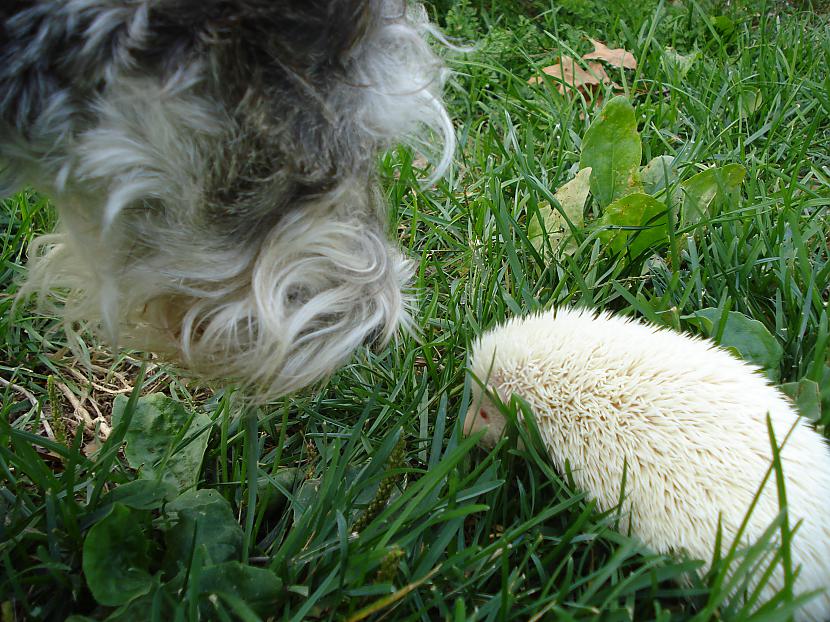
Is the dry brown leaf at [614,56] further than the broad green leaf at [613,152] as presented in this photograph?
Yes

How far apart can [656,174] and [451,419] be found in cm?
140

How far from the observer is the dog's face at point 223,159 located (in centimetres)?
147

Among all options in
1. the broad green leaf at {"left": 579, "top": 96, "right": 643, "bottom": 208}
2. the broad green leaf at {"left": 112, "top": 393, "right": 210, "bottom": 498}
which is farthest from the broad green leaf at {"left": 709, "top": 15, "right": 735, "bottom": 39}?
the broad green leaf at {"left": 112, "top": 393, "right": 210, "bottom": 498}

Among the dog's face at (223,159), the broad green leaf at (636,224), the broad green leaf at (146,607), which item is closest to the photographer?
the dog's face at (223,159)

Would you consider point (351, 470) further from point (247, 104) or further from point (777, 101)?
point (777, 101)

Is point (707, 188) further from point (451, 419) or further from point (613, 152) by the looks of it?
point (451, 419)

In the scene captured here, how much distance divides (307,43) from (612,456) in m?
1.08

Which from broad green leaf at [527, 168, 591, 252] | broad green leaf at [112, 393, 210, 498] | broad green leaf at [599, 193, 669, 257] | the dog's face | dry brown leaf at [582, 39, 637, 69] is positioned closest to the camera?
the dog's face

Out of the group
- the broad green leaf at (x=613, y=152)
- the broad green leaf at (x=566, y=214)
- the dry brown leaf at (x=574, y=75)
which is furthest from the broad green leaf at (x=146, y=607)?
the dry brown leaf at (x=574, y=75)

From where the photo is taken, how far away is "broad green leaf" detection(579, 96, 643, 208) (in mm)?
2885

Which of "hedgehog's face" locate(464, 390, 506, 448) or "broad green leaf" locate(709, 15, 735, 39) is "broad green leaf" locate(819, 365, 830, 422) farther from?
"broad green leaf" locate(709, 15, 735, 39)

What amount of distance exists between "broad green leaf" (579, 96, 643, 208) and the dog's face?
115 cm

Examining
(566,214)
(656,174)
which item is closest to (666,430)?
Answer: (566,214)

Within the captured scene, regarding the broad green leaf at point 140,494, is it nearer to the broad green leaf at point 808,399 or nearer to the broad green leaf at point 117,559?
the broad green leaf at point 117,559
